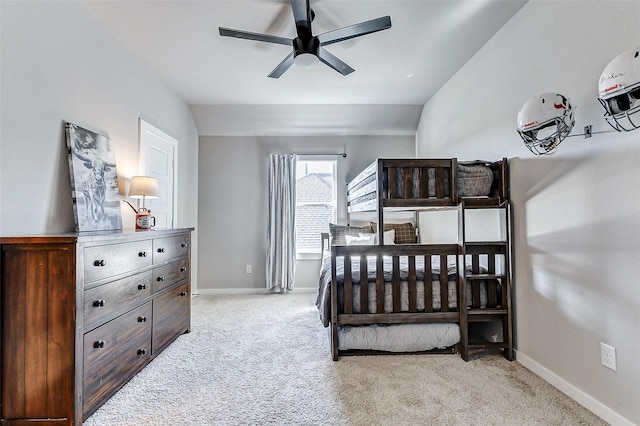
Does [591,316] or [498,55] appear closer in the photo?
[591,316]

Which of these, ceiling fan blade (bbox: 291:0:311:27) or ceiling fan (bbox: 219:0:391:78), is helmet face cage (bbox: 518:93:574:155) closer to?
ceiling fan (bbox: 219:0:391:78)

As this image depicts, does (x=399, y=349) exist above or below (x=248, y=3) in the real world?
below

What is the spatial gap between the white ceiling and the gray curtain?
581mm

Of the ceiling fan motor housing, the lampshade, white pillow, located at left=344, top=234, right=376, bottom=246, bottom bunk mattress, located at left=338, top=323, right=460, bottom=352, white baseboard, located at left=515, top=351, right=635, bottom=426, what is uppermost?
the ceiling fan motor housing

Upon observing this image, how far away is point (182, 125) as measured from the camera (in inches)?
156

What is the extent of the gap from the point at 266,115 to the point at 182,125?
1.11 m

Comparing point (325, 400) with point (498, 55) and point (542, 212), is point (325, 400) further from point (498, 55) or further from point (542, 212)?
point (498, 55)

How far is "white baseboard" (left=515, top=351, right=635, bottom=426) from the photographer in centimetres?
155

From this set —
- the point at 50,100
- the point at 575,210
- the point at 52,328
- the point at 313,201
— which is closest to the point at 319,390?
the point at 52,328

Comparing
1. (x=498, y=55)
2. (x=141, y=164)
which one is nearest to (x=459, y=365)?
(x=498, y=55)

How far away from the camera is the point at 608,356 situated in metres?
1.60

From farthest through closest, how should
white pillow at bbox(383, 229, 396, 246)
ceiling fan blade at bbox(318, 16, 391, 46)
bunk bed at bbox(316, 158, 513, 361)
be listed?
white pillow at bbox(383, 229, 396, 246) < bunk bed at bbox(316, 158, 513, 361) < ceiling fan blade at bbox(318, 16, 391, 46)

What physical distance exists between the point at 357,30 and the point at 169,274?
93.5 inches

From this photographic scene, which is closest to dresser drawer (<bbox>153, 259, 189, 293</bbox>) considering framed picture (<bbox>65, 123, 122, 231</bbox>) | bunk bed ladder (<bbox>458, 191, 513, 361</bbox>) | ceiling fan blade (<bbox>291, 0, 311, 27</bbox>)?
framed picture (<bbox>65, 123, 122, 231</bbox>)
